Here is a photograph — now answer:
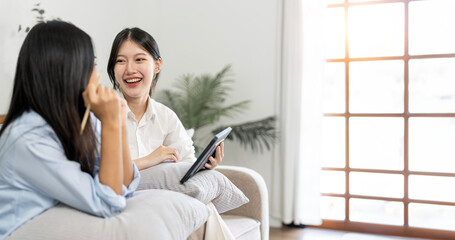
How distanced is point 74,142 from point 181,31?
9.60 ft

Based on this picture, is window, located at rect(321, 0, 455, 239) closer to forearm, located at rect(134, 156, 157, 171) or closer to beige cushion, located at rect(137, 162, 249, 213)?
beige cushion, located at rect(137, 162, 249, 213)

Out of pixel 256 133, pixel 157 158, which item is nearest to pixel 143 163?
pixel 157 158

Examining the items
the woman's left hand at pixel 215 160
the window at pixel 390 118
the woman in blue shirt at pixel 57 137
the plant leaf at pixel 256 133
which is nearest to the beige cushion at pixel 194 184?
the woman's left hand at pixel 215 160

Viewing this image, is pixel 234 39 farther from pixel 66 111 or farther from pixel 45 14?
pixel 66 111

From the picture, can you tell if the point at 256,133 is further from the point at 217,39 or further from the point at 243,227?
the point at 243,227

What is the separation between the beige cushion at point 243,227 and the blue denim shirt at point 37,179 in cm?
95

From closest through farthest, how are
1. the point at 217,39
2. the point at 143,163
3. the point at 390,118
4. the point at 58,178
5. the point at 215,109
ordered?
the point at 58,178 < the point at 143,163 < the point at 390,118 < the point at 215,109 < the point at 217,39

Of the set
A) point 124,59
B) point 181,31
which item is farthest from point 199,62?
point 124,59

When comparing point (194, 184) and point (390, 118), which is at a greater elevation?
point (390, 118)

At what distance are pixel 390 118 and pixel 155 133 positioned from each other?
2.14 metres

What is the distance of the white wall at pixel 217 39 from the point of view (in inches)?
142

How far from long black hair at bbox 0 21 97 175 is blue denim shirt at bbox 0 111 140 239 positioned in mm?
30

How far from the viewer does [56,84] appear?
1.22m

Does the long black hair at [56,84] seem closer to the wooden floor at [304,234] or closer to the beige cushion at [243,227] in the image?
the beige cushion at [243,227]
